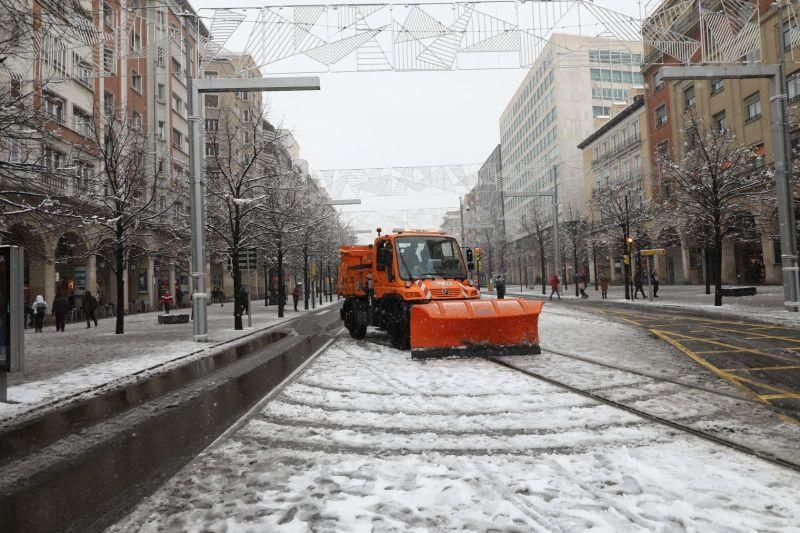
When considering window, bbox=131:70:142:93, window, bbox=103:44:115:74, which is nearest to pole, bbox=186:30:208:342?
window, bbox=103:44:115:74

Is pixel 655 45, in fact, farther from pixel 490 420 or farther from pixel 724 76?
pixel 490 420

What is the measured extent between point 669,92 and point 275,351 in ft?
137

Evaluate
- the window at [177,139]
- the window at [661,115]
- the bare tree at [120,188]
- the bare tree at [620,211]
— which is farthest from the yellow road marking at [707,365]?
the window at [661,115]

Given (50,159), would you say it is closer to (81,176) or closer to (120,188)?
(81,176)

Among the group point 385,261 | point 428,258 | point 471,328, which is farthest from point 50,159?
point 471,328

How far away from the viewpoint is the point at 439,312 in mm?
9023

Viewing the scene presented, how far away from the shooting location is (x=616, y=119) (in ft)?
163

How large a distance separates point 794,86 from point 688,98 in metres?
11.0

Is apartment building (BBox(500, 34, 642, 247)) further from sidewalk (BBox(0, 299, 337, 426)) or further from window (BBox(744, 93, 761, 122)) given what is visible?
sidewalk (BBox(0, 299, 337, 426))

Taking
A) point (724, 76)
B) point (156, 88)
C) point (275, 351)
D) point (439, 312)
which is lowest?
point (275, 351)

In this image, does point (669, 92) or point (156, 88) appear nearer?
point (156, 88)

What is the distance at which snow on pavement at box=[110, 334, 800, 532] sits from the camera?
121 inches

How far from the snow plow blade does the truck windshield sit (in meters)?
1.72

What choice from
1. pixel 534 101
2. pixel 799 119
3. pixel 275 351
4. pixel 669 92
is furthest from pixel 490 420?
pixel 534 101
